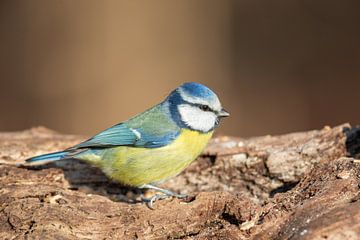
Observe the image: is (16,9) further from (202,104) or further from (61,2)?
(202,104)

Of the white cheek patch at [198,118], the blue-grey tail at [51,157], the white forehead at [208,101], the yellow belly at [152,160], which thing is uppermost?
the white forehead at [208,101]

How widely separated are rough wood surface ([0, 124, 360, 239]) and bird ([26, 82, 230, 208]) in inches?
8.2

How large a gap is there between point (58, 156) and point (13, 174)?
308 mm

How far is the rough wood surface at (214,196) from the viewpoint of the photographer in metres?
2.96

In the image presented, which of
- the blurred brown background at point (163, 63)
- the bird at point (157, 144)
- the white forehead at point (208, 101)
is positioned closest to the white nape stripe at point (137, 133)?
the bird at point (157, 144)

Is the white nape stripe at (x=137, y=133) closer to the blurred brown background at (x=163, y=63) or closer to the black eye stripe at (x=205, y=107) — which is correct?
the black eye stripe at (x=205, y=107)

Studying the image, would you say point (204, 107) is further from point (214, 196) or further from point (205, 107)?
point (214, 196)

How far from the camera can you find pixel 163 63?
7.68 metres

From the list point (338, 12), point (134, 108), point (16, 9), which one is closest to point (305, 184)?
point (134, 108)

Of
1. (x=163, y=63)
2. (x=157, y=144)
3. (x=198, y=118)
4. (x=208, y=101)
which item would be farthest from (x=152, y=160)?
(x=163, y=63)

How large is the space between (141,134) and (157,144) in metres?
0.15

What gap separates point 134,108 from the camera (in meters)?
7.55

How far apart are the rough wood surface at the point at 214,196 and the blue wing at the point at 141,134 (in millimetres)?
326

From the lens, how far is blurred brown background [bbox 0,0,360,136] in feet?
24.8
